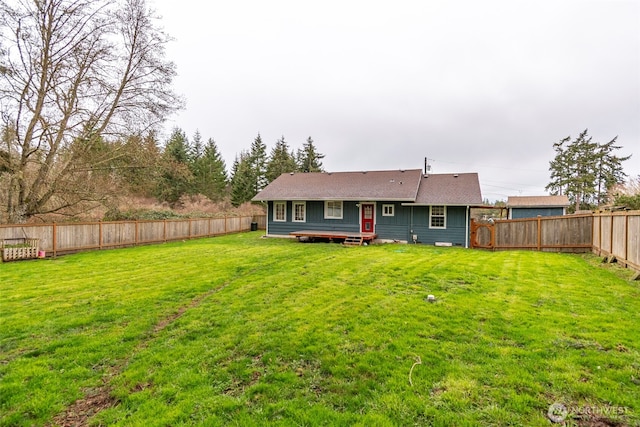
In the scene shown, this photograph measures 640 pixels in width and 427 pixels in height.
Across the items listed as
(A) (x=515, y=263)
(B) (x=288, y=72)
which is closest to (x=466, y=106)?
(B) (x=288, y=72)

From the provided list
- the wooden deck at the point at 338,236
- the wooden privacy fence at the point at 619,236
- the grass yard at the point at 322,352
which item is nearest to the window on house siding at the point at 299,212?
the wooden deck at the point at 338,236

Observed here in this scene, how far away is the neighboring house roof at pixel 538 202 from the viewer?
23031mm

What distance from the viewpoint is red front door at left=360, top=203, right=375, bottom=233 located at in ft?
54.8

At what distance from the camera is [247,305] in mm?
5406

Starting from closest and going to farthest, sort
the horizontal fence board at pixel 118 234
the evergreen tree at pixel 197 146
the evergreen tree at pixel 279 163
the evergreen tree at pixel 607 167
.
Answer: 1. the horizontal fence board at pixel 118 234
2. the evergreen tree at pixel 607 167
3. the evergreen tree at pixel 279 163
4. the evergreen tree at pixel 197 146

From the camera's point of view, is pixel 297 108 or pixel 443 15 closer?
pixel 443 15

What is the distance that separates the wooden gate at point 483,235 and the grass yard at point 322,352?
22.6 ft

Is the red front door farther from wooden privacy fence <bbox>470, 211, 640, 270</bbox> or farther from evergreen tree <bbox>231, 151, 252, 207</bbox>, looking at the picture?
evergreen tree <bbox>231, 151, 252, 207</bbox>

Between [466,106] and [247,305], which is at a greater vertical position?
[466,106]

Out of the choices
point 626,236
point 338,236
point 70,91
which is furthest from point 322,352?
point 70,91

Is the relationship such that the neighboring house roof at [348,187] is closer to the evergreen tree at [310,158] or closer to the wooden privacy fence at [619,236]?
the wooden privacy fence at [619,236]

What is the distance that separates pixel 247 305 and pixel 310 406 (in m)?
3.02

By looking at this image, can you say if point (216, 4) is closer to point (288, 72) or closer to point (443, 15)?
point (288, 72)

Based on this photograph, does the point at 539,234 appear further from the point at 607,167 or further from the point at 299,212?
the point at 607,167
